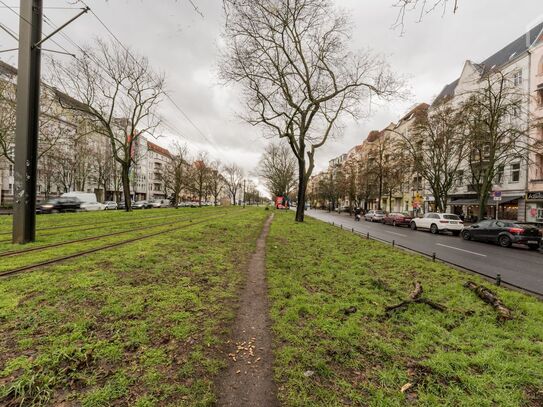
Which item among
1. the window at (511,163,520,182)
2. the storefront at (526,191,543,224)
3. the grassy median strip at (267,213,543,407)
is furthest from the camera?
the window at (511,163,520,182)

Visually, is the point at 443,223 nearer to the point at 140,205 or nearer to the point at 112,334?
the point at 112,334

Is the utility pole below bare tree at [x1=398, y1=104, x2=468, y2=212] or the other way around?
below

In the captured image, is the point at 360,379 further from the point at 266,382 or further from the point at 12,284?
the point at 12,284

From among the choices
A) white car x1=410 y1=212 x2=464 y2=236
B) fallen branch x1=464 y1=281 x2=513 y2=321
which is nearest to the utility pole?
fallen branch x1=464 y1=281 x2=513 y2=321

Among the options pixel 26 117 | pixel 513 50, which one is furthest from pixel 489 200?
pixel 26 117

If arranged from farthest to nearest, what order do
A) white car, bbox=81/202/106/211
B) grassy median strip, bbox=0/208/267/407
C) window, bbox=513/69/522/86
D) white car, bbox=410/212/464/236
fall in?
white car, bbox=81/202/106/211, window, bbox=513/69/522/86, white car, bbox=410/212/464/236, grassy median strip, bbox=0/208/267/407

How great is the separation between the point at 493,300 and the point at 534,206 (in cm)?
3124

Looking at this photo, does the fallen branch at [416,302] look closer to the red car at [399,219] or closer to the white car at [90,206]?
the red car at [399,219]

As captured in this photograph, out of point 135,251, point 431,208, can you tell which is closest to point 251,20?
point 135,251

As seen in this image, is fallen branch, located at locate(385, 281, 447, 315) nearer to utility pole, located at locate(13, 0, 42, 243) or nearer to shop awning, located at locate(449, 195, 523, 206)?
utility pole, located at locate(13, 0, 42, 243)

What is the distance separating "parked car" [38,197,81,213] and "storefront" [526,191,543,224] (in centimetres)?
4990

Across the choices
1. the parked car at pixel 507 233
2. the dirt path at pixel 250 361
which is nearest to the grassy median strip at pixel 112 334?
the dirt path at pixel 250 361

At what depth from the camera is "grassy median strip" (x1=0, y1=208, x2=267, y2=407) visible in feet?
7.27

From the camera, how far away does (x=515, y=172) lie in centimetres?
2866
